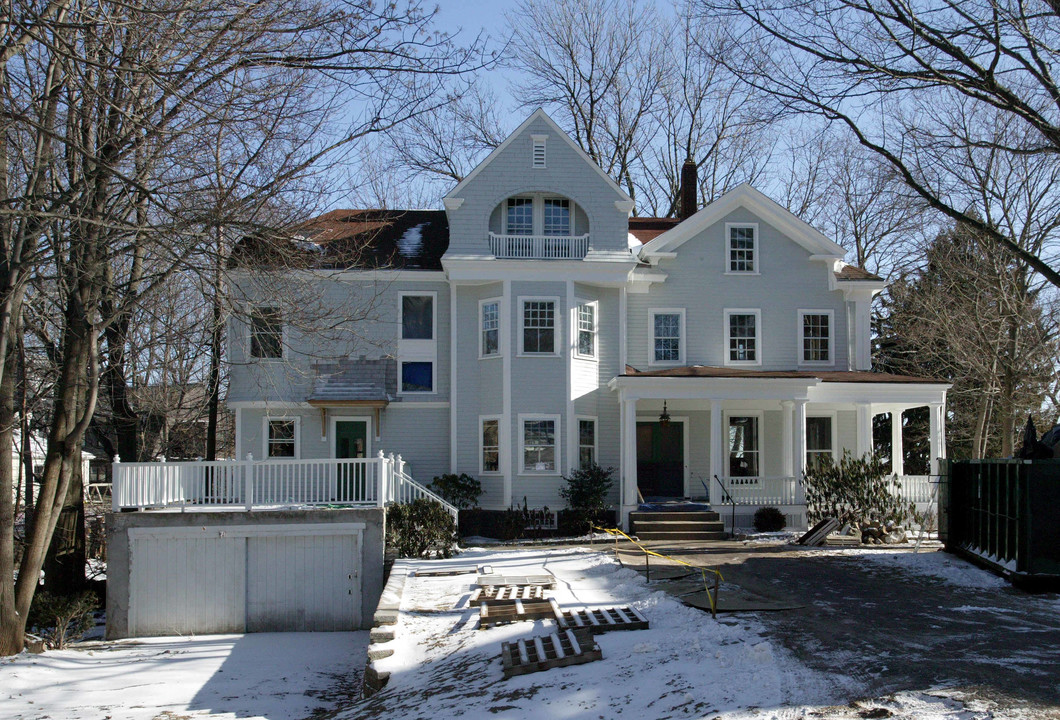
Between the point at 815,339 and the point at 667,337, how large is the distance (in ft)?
13.6

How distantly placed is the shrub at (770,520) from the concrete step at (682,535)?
4.53ft

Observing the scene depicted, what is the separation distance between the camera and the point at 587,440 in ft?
77.8

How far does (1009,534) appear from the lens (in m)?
12.6

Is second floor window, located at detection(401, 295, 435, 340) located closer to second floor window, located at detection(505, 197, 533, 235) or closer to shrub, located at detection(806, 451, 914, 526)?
second floor window, located at detection(505, 197, 533, 235)

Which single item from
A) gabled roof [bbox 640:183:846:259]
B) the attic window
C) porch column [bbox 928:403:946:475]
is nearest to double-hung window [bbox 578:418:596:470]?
gabled roof [bbox 640:183:846:259]

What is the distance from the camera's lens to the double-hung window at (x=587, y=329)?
2366 centimetres

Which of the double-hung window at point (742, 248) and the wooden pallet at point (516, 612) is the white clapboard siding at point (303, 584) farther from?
the double-hung window at point (742, 248)

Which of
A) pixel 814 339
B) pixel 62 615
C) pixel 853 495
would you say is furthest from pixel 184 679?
pixel 814 339

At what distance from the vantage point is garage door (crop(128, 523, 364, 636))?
18172 mm

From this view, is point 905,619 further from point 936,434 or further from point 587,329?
point 936,434

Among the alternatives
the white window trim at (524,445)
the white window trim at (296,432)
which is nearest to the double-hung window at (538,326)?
the white window trim at (524,445)

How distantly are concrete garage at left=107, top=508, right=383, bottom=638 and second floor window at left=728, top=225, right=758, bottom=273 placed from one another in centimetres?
1236

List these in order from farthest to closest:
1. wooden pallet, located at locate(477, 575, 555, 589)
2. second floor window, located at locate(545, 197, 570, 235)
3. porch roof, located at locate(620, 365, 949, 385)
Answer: second floor window, located at locate(545, 197, 570, 235) < porch roof, located at locate(620, 365, 949, 385) < wooden pallet, located at locate(477, 575, 555, 589)

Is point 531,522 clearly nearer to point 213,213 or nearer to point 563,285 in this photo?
point 563,285
